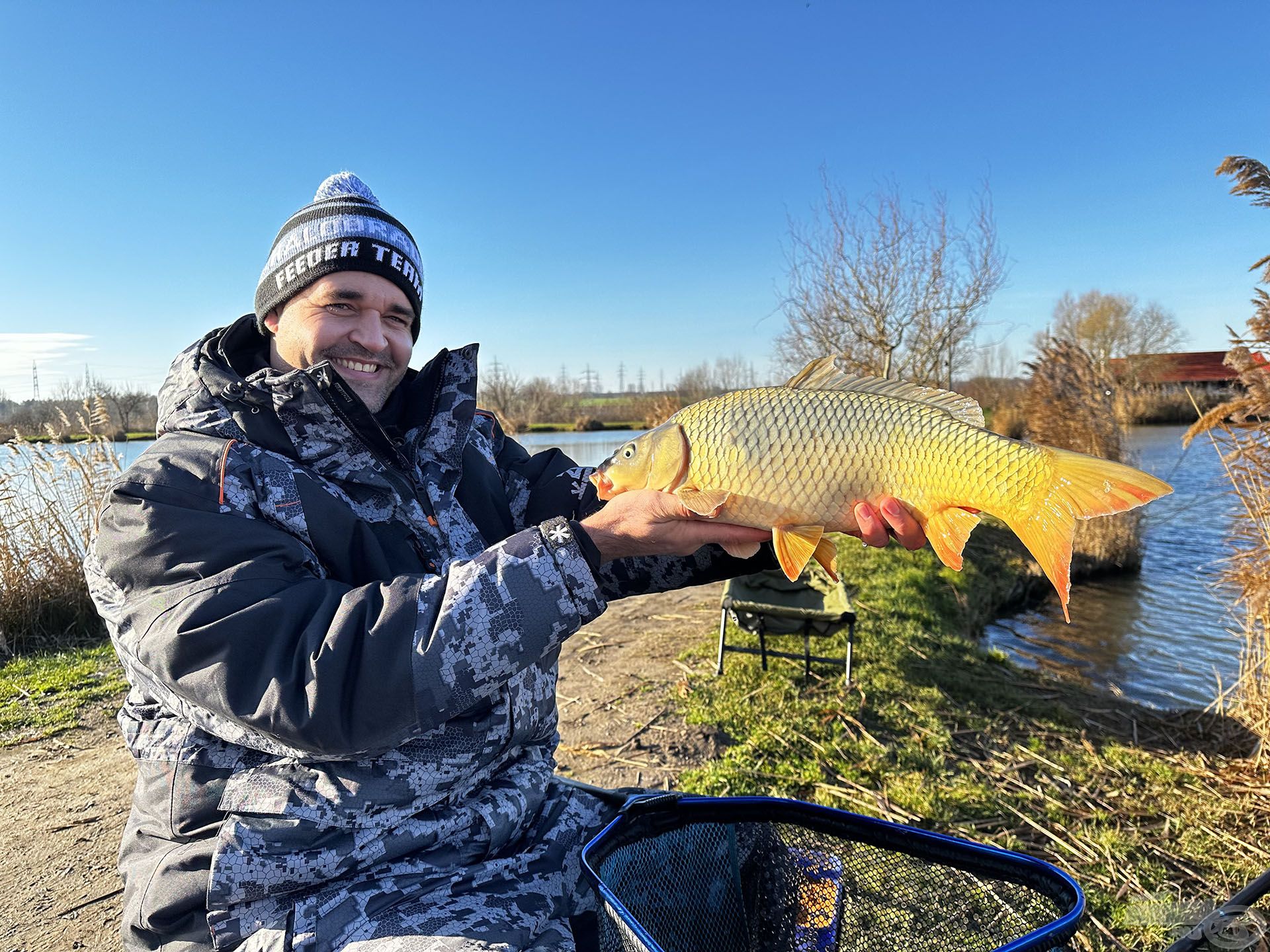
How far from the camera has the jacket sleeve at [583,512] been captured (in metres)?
1.94

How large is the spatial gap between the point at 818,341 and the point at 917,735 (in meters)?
9.57

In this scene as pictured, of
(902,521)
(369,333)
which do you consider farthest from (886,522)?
(369,333)

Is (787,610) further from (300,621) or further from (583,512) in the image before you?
(300,621)

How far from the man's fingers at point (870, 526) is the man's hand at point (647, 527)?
305mm

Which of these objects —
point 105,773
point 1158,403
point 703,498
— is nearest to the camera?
point 703,498

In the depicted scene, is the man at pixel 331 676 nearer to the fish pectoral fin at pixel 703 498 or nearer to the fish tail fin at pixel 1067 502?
the fish pectoral fin at pixel 703 498

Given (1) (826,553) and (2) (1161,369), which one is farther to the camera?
(2) (1161,369)

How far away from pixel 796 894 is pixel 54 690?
168 inches

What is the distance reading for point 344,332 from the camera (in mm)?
1794

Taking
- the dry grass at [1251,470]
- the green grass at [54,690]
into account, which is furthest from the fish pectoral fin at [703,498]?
the green grass at [54,690]

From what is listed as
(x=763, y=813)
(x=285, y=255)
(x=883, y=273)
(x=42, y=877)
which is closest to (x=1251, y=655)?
(x=763, y=813)

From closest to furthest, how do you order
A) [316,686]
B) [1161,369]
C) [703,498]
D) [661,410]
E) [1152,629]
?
[316,686], [703,498], [1152,629], [661,410], [1161,369]

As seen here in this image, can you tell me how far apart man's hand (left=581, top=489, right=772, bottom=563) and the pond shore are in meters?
1.75
